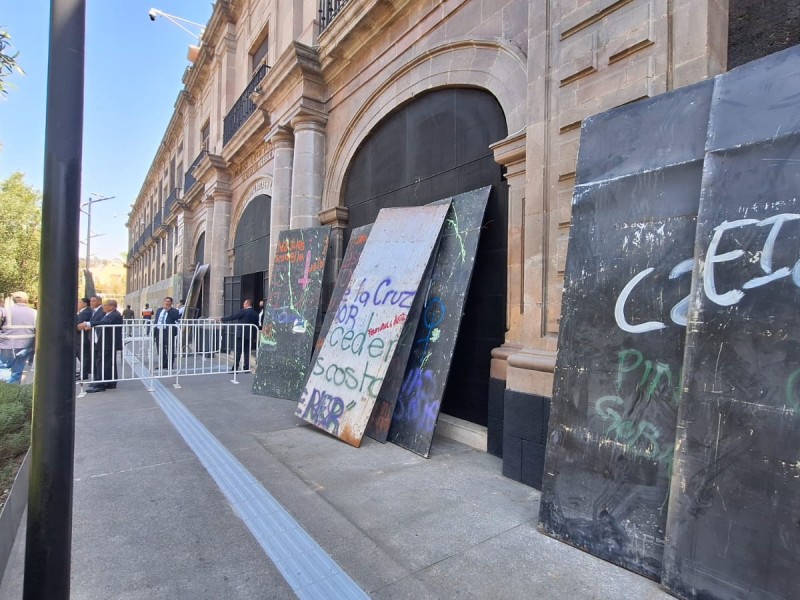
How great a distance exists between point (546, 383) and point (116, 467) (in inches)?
155

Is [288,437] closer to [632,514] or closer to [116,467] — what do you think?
[116,467]

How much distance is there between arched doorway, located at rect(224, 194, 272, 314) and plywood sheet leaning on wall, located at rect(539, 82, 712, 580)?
30.1ft

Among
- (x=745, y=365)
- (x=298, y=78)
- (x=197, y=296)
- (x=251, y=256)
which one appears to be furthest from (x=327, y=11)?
(x=197, y=296)

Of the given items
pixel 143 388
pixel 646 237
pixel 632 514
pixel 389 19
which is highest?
pixel 389 19

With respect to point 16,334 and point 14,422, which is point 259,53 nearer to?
point 16,334

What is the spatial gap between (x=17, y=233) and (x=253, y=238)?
17.5 meters

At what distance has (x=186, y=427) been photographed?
520cm

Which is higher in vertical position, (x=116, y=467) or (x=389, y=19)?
(x=389, y=19)

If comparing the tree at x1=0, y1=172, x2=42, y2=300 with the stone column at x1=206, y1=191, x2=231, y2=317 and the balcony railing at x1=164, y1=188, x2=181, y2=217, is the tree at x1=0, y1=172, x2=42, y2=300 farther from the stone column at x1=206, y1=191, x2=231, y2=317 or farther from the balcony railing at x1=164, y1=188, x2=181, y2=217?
the stone column at x1=206, y1=191, x2=231, y2=317

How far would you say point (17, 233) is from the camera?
2112cm

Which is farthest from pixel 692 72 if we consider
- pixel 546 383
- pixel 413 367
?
pixel 413 367

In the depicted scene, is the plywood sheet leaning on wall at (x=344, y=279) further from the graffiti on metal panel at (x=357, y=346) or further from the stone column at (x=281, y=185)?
the stone column at (x=281, y=185)

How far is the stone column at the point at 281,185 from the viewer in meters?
9.18

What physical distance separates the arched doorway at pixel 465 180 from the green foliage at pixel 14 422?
14.3 feet
